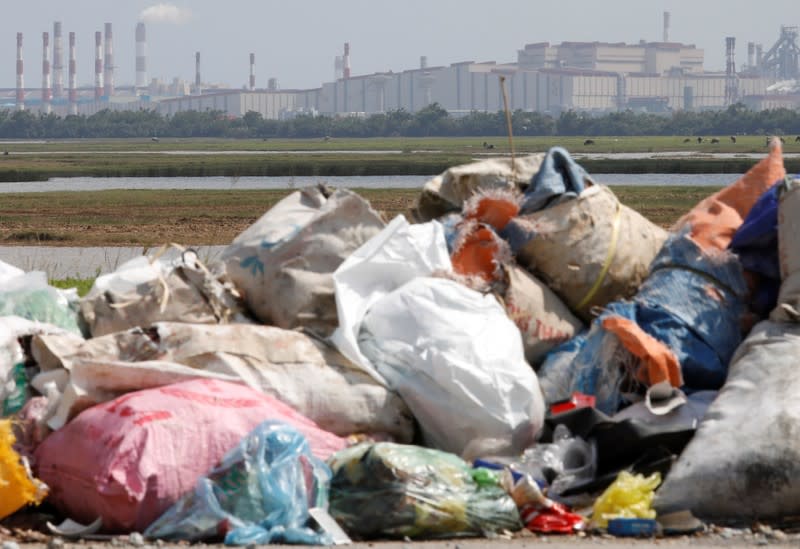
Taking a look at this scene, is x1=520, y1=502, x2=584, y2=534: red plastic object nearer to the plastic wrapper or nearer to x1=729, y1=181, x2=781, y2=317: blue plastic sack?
the plastic wrapper

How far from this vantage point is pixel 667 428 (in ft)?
14.1

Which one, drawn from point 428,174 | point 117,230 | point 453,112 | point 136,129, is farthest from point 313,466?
point 453,112

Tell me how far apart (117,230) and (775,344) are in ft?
51.2

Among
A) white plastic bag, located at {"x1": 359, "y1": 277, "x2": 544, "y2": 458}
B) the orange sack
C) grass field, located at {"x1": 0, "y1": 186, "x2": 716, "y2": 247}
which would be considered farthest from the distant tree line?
white plastic bag, located at {"x1": 359, "y1": 277, "x2": 544, "y2": 458}

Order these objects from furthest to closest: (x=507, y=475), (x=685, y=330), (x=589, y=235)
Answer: (x=589, y=235)
(x=685, y=330)
(x=507, y=475)

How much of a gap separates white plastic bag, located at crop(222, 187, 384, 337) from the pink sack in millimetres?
660

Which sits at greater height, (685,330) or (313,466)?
(685,330)

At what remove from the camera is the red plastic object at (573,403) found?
4500mm

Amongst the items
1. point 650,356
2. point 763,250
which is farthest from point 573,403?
point 763,250

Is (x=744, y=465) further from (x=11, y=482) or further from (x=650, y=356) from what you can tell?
(x=11, y=482)

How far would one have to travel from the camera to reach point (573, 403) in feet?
14.8

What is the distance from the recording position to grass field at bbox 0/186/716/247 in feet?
58.1

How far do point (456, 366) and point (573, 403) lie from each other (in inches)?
15.9

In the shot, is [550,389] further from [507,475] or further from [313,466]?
[313,466]
